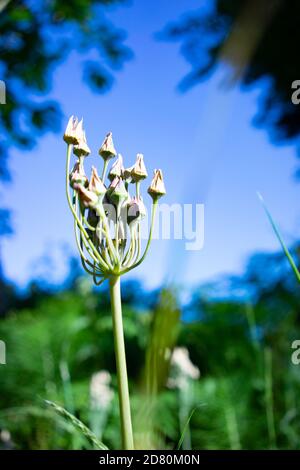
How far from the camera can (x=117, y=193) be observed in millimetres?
356

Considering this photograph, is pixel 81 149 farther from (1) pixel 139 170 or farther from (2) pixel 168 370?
(2) pixel 168 370

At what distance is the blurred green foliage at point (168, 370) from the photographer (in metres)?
0.31

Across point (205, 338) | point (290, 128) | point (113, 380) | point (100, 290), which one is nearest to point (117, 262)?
point (113, 380)

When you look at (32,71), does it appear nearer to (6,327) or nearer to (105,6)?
(105,6)

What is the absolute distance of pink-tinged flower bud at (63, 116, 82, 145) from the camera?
369mm

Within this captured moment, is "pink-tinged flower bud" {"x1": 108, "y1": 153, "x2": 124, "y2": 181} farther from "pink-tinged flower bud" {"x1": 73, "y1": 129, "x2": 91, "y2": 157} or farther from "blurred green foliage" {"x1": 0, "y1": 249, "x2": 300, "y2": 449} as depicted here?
"blurred green foliage" {"x1": 0, "y1": 249, "x2": 300, "y2": 449}

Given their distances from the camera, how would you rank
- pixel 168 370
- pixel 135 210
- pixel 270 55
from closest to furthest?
1. pixel 168 370
2. pixel 135 210
3. pixel 270 55

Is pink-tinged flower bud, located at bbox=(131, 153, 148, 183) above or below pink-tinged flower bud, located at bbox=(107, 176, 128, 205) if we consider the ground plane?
above

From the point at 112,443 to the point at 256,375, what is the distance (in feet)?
2.21

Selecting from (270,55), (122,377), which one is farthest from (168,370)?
(270,55)

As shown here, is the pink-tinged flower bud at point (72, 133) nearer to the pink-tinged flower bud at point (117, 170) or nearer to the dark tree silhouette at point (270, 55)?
the pink-tinged flower bud at point (117, 170)

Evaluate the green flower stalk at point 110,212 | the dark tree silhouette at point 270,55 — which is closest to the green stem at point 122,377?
the green flower stalk at point 110,212

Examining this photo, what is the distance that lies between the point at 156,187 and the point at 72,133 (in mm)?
81

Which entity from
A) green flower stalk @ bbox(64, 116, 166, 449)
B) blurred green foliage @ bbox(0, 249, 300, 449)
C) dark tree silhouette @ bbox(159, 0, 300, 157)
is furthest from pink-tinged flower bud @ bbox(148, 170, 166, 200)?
dark tree silhouette @ bbox(159, 0, 300, 157)
